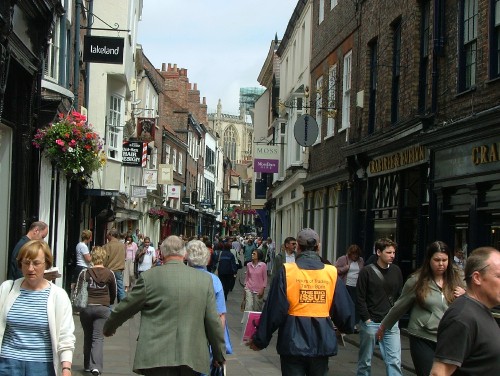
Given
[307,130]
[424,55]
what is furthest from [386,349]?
[307,130]

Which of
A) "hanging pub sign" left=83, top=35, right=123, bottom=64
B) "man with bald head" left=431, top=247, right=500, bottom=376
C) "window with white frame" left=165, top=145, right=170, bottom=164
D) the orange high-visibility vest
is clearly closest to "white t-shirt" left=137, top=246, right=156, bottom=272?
"hanging pub sign" left=83, top=35, right=123, bottom=64

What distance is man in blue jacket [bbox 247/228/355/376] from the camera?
6.99 m

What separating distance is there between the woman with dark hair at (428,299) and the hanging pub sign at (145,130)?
26.7m

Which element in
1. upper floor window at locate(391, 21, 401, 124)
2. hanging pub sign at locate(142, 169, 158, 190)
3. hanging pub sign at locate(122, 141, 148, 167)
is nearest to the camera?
upper floor window at locate(391, 21, 401, 124)

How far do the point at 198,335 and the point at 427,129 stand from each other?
34.3 ft

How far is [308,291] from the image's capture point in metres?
7.11

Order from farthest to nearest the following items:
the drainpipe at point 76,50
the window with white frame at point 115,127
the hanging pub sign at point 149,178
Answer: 1. the hanging pub sign at point 149,178
2. the window with white frame at point 115,127
3. the drainpipe at point 76,50

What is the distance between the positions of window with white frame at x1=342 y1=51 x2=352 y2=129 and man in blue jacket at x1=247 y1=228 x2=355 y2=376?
53.2 feet

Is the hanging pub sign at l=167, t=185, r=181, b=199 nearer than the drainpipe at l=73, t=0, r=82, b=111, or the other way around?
the drainpipe at l=73, t=0, r=82, b=111

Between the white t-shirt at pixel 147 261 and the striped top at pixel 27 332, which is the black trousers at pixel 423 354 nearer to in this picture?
the striped top at pixel 27 332

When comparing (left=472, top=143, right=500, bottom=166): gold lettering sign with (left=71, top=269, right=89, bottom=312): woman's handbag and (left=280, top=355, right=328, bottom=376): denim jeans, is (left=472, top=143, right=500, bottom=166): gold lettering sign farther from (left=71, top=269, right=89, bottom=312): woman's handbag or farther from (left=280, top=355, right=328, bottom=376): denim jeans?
(left=280, top=355, right=328, bottom=376): denim jeans

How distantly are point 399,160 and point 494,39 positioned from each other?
4.82 metres

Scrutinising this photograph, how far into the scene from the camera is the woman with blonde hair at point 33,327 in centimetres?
606

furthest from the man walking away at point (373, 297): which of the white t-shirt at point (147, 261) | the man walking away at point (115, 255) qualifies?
the white t-shirt at point (147, 261)
